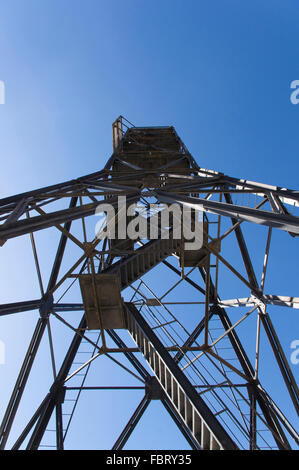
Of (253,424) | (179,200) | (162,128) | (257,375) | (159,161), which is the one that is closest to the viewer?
(179,200)

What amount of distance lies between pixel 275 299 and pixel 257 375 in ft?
9.69

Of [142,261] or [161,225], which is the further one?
[161,225]

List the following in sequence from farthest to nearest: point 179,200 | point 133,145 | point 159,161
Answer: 1. point 133,145
2. point 159,161
3. point 179,200

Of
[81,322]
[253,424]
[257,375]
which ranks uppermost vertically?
[81,322]

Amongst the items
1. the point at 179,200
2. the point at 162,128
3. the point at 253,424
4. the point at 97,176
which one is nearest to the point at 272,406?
the point at 253,424

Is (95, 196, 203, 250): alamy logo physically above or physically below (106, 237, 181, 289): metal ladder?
above

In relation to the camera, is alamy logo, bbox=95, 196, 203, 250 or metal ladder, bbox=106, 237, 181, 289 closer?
metal ladder, bbox=106, 237, 181, 289

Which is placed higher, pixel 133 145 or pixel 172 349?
pixel 133 145

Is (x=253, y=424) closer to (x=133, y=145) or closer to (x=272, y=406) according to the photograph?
(x=272, y=406)

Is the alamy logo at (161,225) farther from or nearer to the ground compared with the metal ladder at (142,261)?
farther from the ground

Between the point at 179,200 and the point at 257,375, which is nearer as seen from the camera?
the point at 179,200

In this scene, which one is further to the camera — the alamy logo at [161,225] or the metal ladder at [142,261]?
the alamy logo at [161,225]

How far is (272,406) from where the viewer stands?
1079cm

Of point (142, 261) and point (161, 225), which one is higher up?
point (161, 225)
